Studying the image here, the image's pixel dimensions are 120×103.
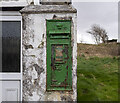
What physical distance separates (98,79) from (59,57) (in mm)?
1755

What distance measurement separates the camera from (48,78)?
2.65 metres

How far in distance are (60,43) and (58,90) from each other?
87cm

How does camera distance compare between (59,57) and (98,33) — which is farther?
(98,33)

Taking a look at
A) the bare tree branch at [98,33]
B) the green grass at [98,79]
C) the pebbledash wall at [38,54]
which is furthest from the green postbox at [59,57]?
the bare tree branch at [98,33]

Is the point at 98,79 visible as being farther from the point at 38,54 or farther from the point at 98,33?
the point at 98,33

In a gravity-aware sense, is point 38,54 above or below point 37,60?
above

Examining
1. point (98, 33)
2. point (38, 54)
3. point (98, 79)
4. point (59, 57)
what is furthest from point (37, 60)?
point (98, 33)

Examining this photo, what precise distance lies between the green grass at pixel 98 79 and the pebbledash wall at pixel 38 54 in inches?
28.7

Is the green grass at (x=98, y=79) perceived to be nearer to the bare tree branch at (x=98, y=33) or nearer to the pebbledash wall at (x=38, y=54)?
the pebbledash wall at (x=38, y=54)

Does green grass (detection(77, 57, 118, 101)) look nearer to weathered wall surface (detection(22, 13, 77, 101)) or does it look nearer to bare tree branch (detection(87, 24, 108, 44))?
weathered wall surface (detection(22, 13, 77, 101))

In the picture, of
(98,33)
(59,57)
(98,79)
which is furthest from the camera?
(98,33)

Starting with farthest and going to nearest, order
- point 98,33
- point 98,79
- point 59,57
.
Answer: point 98,33 < point 98,79 < point 59,57

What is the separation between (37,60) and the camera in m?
2.66

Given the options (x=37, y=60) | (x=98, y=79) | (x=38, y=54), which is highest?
(x=38, y=54)
